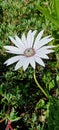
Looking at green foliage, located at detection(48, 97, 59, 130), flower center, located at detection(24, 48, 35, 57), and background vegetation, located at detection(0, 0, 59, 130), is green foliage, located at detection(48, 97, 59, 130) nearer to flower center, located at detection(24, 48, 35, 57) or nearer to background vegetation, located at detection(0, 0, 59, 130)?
background vegetation, located at detection(0, 0, 59, 130)

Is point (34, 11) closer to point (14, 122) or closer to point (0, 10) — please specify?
point (0, 10)

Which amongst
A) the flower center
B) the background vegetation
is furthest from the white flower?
the background vegetation

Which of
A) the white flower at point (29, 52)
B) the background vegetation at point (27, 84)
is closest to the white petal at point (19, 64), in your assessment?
the white flower at point (29, 52)

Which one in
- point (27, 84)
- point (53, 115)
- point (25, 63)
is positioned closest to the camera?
point (25, 63)

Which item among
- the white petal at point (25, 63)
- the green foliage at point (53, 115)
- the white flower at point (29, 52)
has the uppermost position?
the white flower at point (29, 52)

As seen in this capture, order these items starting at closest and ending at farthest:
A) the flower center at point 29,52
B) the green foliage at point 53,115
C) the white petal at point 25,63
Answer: the white petal at point 25,63, the flower center at point 29,52, the green foliage at point 53,115

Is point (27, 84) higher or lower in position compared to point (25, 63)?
higher

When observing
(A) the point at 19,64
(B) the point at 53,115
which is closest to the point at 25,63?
(A) the point at 19,64

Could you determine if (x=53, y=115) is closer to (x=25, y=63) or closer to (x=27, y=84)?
(x=27, y=84)

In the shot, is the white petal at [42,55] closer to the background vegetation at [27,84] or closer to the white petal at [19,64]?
the white petal at [19,64]
